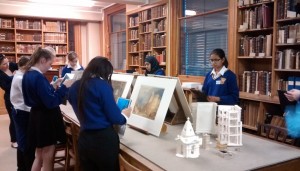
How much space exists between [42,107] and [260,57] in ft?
9.31

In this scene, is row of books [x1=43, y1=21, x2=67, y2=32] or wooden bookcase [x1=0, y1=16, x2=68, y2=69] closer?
wooden bookcase [x1=0, y1=16, x2=68, y2=69]

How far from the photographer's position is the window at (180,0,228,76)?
473 cm

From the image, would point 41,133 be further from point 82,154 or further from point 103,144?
point 103,144

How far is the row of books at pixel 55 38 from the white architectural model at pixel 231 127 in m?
7.17

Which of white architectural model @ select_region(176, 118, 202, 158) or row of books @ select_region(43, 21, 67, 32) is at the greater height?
row of books @ select_region(43, 21, 67, 32)

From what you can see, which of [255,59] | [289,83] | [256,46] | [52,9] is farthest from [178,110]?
[52,9]

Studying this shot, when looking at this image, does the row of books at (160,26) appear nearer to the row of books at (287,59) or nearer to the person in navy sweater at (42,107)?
the row of books at (287,59)

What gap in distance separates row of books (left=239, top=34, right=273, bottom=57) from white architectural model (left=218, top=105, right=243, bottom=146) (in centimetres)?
233

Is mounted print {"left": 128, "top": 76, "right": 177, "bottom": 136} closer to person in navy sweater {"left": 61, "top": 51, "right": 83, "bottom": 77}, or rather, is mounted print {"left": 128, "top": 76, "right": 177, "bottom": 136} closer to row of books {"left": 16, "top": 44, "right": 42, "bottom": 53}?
person in navy sweater {"left": 61, "top": 51, "right": 83, "bottom": 77}

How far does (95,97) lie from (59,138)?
102 centimetres

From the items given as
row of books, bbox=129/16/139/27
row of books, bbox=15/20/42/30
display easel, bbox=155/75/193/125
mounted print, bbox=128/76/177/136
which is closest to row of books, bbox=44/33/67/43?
row of books, bbox=15/20/42/30

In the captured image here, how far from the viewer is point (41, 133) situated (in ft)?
Result: 7.70

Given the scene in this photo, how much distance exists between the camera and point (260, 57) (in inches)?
148

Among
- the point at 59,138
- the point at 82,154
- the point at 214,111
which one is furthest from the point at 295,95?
the point at 59,138
